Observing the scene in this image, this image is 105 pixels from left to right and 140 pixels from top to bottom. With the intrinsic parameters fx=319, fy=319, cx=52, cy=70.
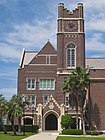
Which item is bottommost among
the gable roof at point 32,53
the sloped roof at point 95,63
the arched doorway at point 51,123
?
the arched doorway at point 51,123

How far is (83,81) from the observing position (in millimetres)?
59438

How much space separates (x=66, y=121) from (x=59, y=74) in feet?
38.9

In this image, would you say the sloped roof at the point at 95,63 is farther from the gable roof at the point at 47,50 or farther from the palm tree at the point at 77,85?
the palm tree at the point at 77,85

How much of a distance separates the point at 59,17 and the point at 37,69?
12.8 m

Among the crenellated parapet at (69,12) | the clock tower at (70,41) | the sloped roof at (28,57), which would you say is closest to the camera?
the clock tower at (70,41)

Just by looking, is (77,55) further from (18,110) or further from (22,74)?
(18,110)

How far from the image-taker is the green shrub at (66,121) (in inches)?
2434

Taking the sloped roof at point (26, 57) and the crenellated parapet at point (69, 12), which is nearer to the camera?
the crenellated parapet at point (69, 12)

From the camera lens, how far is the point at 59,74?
69.8 meters

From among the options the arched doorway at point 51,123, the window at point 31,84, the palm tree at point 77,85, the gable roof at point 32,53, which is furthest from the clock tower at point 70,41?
the arched doorway at point 51,123

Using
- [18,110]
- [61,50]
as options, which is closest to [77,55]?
[61,50]

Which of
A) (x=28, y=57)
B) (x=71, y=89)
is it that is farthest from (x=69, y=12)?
(x=71, y=89)

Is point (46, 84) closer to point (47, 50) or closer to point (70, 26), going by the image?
point (47, 50)

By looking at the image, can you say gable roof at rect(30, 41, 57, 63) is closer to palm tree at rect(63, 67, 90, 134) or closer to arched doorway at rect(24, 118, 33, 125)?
arched doorway at rect(24, 118, 33, 125)
